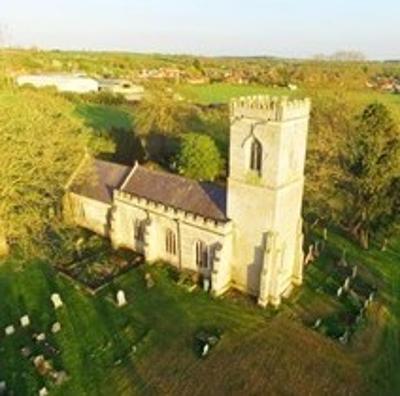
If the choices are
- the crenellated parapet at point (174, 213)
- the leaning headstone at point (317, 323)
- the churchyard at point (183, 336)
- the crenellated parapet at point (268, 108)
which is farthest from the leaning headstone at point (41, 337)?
the crenellated parapet at point (268, 108)

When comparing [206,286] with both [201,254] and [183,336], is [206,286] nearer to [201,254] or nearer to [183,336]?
[201,254]

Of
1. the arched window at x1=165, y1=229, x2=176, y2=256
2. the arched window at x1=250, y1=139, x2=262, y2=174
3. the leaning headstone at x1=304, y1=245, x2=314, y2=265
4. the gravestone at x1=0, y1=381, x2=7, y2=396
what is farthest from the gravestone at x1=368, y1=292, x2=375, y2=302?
the gravestone at x1=0, y1=381, x2=7, y2=396

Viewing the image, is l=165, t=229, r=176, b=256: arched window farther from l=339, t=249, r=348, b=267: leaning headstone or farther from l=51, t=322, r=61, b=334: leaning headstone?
l=339, t=249, r=348, b=267: leaning headstone

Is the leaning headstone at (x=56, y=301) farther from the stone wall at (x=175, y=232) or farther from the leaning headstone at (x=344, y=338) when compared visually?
the leaning headstone at (x=344, y=338)

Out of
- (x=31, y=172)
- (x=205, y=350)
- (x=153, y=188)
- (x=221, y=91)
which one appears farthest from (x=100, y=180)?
(x=221, y=91)

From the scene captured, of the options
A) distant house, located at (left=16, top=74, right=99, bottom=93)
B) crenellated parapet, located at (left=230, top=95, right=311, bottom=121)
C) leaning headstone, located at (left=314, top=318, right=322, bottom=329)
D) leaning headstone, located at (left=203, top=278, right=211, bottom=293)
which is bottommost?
leaning headstone, located at (left=314, top=318, right=322, bottom=329)

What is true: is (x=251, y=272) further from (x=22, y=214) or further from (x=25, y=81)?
(x=25, y=81)
